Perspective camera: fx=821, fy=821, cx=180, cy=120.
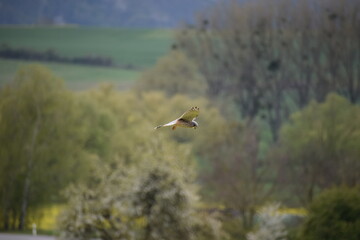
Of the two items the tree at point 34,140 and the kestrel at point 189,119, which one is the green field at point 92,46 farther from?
the kestrel at point 189,119

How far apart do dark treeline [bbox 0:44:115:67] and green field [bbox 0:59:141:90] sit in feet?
5.80

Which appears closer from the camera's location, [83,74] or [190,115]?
[190,115]

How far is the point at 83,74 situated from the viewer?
112938 millimetres

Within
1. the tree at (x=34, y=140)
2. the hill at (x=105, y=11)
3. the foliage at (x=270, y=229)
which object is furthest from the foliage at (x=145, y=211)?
the hill at (x=105, y=11)

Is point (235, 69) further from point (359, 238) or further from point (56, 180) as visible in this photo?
point (359, 238)

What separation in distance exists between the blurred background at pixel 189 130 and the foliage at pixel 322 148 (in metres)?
0.17

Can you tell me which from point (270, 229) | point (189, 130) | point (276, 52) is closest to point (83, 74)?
point (276, 52)

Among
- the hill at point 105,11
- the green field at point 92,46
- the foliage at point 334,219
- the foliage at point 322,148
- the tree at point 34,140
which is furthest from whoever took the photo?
the hill at point 105,11

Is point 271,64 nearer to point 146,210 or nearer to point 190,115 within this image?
point 146,210

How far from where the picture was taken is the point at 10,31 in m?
135

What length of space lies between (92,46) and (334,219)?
101283 mm

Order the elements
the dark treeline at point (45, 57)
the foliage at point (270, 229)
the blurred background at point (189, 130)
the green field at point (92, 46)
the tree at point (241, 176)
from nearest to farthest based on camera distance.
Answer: the foliage at point (270, 229)
the blurred background at point (189, 130)
the tree at point (241, 176)
the green field at point (92, 46)
the dark treeline at point (45, 57)

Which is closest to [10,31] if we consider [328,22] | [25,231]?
[328,22]

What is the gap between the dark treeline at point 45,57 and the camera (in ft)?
388
